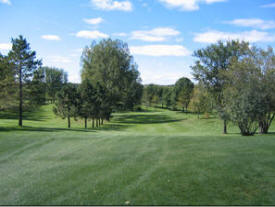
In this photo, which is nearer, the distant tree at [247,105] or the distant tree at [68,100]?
the distant tree at [247,105]

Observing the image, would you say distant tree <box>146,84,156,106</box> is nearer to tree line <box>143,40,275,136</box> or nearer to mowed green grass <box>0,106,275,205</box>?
tree line <box>143,40,275,136</box>

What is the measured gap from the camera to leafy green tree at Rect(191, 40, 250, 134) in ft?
101

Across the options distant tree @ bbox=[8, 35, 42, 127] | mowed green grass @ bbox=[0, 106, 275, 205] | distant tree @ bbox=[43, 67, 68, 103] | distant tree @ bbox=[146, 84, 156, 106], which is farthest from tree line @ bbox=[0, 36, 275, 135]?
distant tree @ bbox=[43, 67, 68, 103]

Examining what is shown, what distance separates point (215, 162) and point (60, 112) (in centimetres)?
3466

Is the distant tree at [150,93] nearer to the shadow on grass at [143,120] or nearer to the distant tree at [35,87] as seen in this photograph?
the shadow on grass at [143,120]

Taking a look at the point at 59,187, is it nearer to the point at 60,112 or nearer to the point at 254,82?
the point at 254,82

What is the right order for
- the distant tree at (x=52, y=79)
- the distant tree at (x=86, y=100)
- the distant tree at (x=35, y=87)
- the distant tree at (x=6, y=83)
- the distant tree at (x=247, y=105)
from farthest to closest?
the distant tree at (x=52, y=79) < the distant tree at (x=86, y=100) < the distant tree at (x=35, y=87) < the distant tree at (x=6, y=83) < the distant tree at (x=247, y=105)

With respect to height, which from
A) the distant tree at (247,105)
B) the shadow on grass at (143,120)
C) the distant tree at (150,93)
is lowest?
the shadow on grass at (143,120)

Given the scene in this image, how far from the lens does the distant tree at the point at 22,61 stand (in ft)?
101

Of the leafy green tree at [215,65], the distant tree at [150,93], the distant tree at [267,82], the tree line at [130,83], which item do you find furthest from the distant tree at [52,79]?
the distant tree at [267,82]

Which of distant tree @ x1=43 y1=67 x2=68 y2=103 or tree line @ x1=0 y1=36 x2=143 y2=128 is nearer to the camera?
tree line @ x1=0 y1=36 x2=143 y2=128

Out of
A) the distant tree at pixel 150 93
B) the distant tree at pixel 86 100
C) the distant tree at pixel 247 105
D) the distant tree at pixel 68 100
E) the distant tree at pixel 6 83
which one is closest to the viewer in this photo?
the distant tree at pixel 247 105

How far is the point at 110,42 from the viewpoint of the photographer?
4866cm

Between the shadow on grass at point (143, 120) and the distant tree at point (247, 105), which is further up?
the distant tree at point (247, 105)
